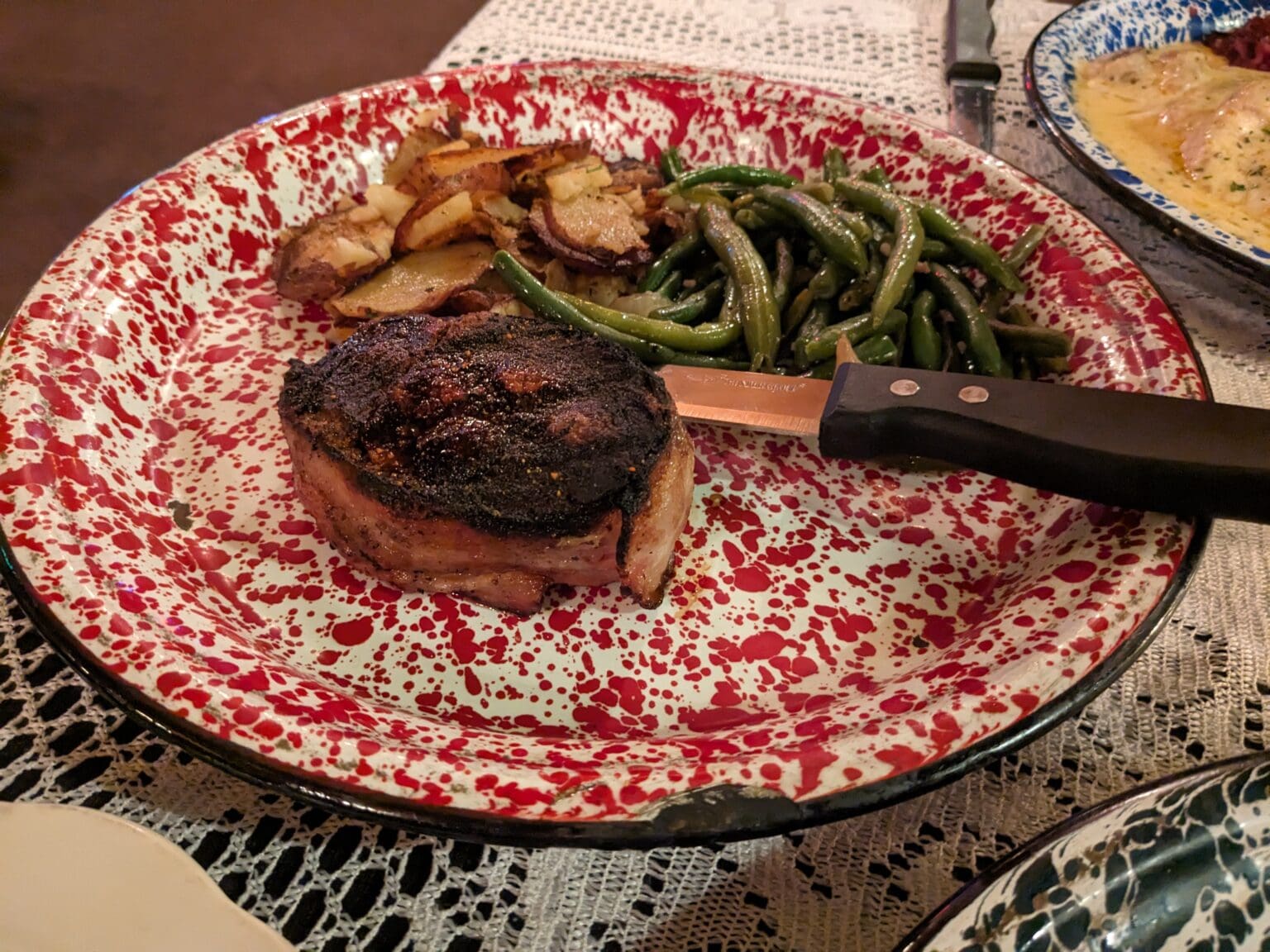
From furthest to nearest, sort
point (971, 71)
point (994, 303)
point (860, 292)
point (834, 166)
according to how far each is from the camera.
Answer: point (971, 71)
point (834, 166)
point (994, 303)
point (860, 292)

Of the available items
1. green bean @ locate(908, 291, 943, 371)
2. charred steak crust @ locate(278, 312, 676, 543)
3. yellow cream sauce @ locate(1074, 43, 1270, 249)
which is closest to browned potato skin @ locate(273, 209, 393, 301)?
charred steak crust @ locate(278, 312, 676, 543)

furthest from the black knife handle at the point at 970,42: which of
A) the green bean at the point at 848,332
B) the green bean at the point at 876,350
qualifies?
the green bean at the point at 876,350

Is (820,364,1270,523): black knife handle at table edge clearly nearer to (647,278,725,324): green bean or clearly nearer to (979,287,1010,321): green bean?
(647,278,725,324): green bean

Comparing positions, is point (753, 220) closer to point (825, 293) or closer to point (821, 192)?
point (821, 192)

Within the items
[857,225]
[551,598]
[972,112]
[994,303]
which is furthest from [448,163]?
[972,112]

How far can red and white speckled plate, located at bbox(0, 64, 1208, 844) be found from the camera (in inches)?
49.3

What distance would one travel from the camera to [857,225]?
7.55 feet

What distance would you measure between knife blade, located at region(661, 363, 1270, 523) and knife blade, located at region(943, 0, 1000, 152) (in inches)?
76.3

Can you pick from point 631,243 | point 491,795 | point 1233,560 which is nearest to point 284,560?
point 491,795

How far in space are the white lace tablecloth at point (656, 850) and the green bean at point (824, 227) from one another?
3.73 feet

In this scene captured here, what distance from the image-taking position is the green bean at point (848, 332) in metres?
2.11

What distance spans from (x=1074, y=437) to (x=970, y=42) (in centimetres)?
286

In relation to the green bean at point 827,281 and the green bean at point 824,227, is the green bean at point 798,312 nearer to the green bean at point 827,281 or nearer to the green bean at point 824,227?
the green bean at point 827,281

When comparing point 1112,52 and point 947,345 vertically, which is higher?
point 1112,52
